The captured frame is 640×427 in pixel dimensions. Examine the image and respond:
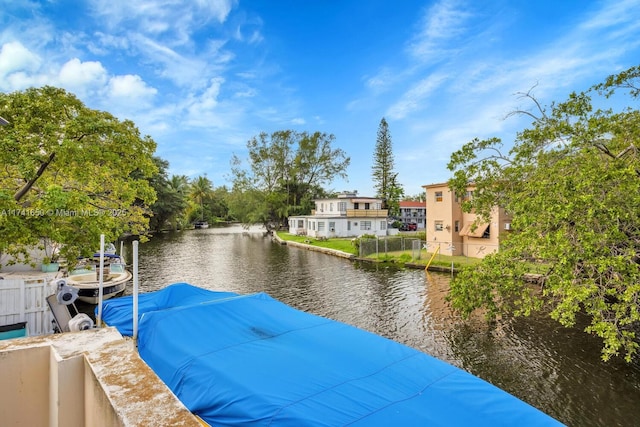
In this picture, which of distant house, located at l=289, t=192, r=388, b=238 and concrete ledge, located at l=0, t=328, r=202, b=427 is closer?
concrete ledge, located at l=0, t=328, r=202, b=427

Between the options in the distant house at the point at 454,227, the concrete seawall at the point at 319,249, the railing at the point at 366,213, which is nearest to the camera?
the distant house at the point at 454,227

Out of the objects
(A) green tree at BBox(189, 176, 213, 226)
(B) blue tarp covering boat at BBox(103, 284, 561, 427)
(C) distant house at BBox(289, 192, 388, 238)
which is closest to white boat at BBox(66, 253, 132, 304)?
(B) blue tarp covering boat at BBox(103, 284, 561, 427)

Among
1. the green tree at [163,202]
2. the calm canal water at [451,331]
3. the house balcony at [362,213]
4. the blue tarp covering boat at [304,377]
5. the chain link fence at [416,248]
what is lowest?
the calm canal water at [451,331]

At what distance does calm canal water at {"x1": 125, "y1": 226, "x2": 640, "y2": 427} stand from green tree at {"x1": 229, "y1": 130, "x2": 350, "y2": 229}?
28.1 m

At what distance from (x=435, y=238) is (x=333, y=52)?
15499 millimetres

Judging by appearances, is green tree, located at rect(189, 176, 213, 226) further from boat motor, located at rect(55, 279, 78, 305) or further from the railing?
boat motor, located at rect(55, 279, 78, 305)

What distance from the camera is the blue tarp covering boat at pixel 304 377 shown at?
342cm

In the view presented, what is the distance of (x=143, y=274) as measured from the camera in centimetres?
2244

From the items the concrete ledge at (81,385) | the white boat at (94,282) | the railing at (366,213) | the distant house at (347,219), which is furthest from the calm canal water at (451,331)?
the railing at (366,213)

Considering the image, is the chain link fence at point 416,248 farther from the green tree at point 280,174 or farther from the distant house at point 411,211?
the distant house at point 411,211

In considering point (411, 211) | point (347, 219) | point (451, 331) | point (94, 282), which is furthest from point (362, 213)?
point (94, 282)

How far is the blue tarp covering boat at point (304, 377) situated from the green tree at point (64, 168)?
17.1ft

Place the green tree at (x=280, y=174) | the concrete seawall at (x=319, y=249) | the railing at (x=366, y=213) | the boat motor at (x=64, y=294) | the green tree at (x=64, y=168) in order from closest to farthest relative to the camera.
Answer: the boat motor at (x=64, y=294)
the green tree at (x=64, y=168)
the concrete seawall at (x=319, y=249)
the railing at (x=366, y=213)
the green tree at (x=280, y=174)

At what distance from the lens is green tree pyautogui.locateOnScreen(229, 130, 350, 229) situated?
53.4 metres
